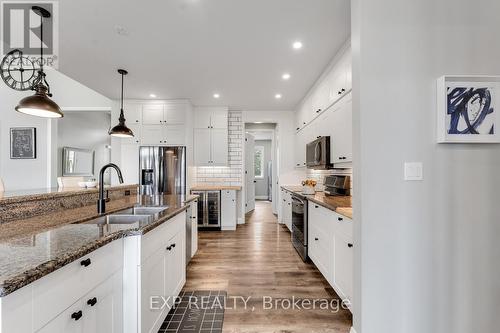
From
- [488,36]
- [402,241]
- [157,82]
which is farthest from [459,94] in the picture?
[157,82]

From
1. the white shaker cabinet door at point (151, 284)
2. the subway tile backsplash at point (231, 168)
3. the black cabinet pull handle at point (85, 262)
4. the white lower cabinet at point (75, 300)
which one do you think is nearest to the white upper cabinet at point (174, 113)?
the subway tile backsplash at point (231, 168)

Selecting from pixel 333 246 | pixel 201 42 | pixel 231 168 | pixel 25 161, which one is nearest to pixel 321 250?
pixel 333 246

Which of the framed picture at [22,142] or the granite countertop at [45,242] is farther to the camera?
the framed picture at [22,142]

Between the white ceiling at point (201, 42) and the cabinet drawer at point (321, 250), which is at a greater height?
the white ceiling at point (201, 42)

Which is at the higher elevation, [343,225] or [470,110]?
[470,110]

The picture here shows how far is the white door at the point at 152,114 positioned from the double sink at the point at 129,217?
119 inches

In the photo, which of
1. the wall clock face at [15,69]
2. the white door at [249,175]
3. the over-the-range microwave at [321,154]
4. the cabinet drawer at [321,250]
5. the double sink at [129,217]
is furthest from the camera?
the white door at [249,175]

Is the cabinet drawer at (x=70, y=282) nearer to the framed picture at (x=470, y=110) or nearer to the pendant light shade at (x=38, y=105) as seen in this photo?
the pendant light shade at (x=38, y=105)

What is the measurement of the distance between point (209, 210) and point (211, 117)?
2032 millimetres

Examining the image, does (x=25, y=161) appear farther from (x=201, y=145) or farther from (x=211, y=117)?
(x=211, y=117)

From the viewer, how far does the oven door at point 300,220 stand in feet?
10.6

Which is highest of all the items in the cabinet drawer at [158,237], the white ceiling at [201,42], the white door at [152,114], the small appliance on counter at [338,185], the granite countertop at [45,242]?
the white ceiling at [201,42]

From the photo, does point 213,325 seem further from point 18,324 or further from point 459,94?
point 459,94

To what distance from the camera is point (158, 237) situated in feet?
5.64
